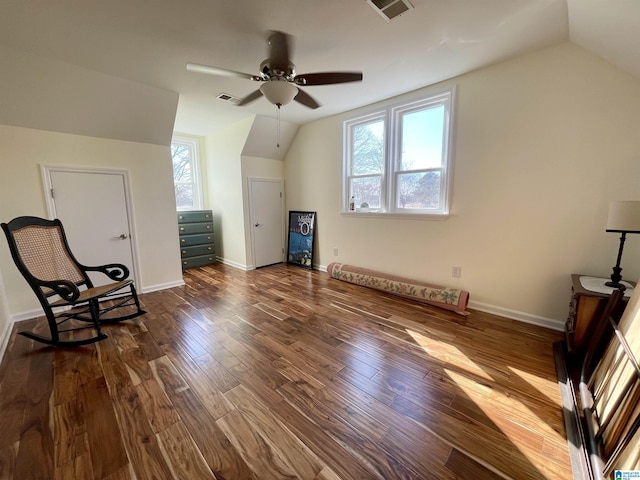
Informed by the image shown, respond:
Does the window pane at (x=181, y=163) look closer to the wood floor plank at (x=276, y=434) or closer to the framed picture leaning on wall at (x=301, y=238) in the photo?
the framed picture leaning on wall at (x=301, y=238)

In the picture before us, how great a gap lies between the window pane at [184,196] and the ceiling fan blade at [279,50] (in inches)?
151

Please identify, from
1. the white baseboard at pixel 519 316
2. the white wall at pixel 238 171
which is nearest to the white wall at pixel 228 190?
the white wall at pixel 238 171

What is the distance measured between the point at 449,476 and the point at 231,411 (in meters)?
1.21

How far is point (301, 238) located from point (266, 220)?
2.53ft

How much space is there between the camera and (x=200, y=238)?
4.95 m

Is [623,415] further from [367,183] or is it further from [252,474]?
[367,183]

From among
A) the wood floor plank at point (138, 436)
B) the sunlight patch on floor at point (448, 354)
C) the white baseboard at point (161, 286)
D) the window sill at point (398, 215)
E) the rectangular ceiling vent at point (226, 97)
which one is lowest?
the wood floor plank at point (138, 436)

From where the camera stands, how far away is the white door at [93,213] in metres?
2.96

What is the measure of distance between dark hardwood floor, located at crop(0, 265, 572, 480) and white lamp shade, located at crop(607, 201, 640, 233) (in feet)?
3.61

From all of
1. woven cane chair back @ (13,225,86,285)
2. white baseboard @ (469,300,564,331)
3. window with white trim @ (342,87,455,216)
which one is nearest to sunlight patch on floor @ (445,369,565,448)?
white baseboard @ (469,300,564,331)

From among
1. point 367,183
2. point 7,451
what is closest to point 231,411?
point 7,451

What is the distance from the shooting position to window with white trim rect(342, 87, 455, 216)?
304 centimetres

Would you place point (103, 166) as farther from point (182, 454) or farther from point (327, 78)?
point (182, 454)

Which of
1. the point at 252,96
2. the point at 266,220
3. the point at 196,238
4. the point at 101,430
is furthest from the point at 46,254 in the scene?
the point at 266,220
